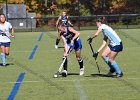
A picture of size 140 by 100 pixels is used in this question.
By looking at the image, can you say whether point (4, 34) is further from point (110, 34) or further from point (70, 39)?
point (110, 34)

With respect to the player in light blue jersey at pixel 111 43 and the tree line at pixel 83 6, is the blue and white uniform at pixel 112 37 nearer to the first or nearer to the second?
the player in light blue jersey at pixel 111 43

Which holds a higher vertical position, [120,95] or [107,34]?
[107,34]

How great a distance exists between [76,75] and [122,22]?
33.3m

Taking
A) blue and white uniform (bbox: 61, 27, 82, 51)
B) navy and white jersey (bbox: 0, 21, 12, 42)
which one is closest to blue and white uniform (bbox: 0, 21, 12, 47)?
navy and white jersey (bbox: 0, 21, 12, 42)

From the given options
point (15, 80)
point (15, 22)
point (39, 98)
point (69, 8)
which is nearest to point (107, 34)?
point (15, 80)

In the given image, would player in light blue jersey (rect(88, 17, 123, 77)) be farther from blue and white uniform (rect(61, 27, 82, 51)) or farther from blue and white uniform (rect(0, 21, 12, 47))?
blue and white uniform (rect(0, 21, 12, 47))

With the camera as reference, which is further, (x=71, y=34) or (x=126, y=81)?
(x=71, y=34)

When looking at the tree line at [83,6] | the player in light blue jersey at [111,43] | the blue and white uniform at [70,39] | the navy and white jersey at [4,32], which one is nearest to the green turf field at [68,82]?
the player in light blue jersey at [111,43]

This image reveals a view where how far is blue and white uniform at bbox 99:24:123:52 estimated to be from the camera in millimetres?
13680

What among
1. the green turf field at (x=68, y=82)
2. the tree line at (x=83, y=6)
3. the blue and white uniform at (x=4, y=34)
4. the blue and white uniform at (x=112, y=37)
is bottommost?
the tree line at (x=83, y=6)

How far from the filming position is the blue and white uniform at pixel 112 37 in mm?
13680

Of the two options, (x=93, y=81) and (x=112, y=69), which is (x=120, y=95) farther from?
(x=112, y=69)

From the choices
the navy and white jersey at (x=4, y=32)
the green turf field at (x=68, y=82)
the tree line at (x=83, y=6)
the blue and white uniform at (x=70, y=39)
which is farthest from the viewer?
the tree line at (x=83, y=6)

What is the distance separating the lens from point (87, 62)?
1861 cm
